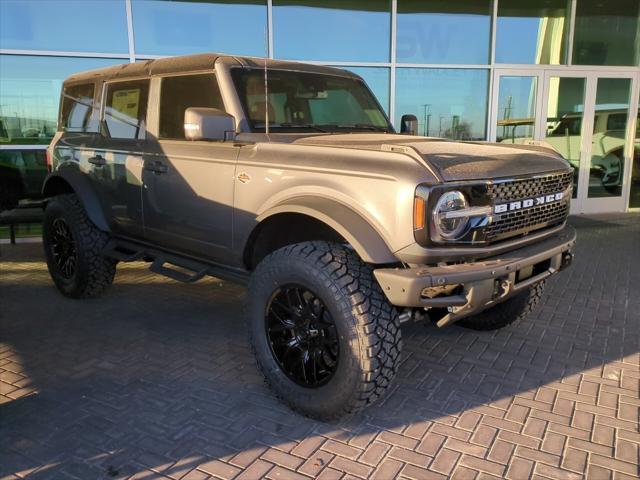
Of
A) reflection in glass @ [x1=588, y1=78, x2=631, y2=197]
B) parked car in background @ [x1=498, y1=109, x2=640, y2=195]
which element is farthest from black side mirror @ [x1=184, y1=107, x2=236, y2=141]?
reflection in glass @ [x1=588, y1=78, x2=631, y2=197]

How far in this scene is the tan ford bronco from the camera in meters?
2.71

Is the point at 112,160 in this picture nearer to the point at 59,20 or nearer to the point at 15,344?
the point at 15,344

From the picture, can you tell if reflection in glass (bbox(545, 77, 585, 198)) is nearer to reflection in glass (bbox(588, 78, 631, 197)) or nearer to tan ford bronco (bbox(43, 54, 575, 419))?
reflection in glass (bbox(588, 78, 631, 197))

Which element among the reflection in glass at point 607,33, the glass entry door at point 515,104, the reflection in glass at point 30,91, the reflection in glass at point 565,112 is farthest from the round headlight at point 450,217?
the reflection in glass at point 607,33

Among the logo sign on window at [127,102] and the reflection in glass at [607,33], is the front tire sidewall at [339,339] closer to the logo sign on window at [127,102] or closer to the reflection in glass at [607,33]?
the logo sign on window at [127,102]

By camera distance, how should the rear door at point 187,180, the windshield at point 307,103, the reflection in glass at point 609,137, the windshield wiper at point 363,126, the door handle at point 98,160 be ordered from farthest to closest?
the reflection in glass at point 609,137, the door handle at point 98,160, the windshield wiper at point 363,126, the windshield at point 307,103, the rear door at point 187,180

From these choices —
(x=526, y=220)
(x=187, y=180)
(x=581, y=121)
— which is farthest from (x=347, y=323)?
(x=581, y=121)

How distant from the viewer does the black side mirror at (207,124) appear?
10.7 ft

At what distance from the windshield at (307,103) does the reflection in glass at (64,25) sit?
508 centimetres

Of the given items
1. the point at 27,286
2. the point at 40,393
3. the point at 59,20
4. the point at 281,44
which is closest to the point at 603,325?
the point at 40,393

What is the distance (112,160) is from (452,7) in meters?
7.12

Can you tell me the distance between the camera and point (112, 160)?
4535mm

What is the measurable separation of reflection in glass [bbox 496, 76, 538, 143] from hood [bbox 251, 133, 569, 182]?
20.8 ft

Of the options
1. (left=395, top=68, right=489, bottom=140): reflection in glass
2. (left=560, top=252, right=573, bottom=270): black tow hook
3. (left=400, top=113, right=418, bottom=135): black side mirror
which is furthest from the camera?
(left=395, top=68, right=489, bottom=140): reflection in glass
